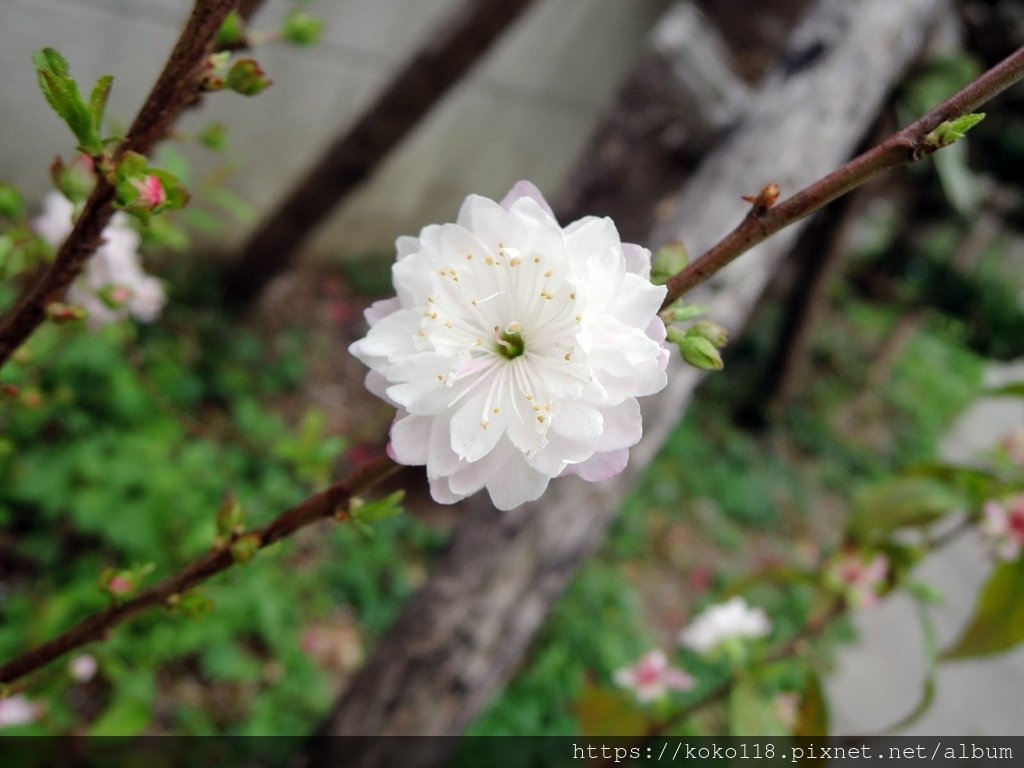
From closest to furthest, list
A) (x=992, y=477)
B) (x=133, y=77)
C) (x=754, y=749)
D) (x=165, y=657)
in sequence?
(x=754, y=749), (x=992, y=477), (x=165, y=657), (x=133, y=77)

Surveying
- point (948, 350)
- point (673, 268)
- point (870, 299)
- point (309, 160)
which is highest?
point (673, 268)

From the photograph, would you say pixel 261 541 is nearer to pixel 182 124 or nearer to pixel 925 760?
pixel 925 760

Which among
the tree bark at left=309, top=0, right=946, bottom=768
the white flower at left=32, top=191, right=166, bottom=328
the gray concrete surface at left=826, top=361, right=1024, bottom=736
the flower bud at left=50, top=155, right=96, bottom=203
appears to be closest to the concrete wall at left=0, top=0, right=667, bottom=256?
the white flower at left=32, top=191, right=166, bottom=328

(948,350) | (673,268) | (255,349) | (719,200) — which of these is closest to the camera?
(673,268)

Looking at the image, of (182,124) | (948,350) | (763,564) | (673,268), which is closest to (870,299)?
(763,564)

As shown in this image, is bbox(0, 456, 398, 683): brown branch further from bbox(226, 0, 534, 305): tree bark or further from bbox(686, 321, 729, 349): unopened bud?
bbox(226, 0, 534, 305): tree bark

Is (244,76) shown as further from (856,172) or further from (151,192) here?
(856,172)
